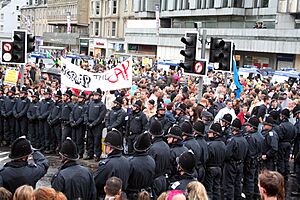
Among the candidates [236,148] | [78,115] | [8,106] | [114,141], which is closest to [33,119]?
[8,106]

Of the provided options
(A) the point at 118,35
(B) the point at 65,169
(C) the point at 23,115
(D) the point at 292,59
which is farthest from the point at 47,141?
(A) the point at 118,35

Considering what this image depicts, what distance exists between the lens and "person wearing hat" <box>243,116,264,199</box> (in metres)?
10.6

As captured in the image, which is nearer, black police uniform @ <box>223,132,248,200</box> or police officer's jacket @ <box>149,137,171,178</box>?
police officer's jacket @ <box>149,137,171,178</box>

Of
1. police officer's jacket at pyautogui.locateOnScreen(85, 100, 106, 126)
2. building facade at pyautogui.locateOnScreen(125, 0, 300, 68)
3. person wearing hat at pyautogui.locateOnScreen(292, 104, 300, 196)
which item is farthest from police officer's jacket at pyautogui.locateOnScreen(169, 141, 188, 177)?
building facade at pyautogui.locateOnScreen(125, 0, 300, 68)

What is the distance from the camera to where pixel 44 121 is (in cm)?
1419

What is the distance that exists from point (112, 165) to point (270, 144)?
5.14 meters

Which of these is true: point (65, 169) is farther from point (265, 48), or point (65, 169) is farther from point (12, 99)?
point (265, 48)

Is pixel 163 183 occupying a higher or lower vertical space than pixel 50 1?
lower

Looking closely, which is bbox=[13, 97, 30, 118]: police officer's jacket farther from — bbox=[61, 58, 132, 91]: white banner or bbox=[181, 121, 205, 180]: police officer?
bbox=[181, 121, 205, 180]: police officer

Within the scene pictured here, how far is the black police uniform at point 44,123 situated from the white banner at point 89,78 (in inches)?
38.6

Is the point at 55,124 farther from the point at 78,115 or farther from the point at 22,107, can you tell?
the point at 22,107

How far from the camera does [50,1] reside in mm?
89250

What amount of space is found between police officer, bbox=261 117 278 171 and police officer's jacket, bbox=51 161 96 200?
539 centimetres

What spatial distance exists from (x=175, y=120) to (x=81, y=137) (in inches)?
110
